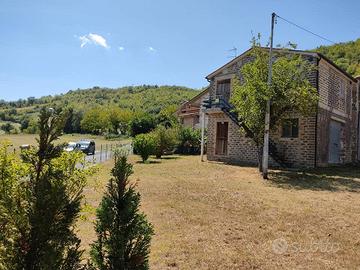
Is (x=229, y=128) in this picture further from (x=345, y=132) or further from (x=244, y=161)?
(x=345, y=132)

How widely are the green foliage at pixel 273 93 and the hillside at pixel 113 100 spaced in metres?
86.3

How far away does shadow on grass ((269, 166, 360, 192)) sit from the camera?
49.1 feet

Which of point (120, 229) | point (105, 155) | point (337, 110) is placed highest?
point (337, 110)

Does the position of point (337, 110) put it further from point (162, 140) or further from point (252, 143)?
point (162, 140)

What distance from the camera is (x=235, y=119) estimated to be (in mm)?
23750

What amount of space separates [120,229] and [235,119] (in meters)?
20.5

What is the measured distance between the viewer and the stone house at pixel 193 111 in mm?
43031

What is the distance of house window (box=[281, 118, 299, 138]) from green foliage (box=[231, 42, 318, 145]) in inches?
110

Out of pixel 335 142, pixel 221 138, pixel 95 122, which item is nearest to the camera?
pixel 335 142

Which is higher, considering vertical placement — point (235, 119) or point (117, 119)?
point (117, 119)

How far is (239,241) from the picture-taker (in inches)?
300

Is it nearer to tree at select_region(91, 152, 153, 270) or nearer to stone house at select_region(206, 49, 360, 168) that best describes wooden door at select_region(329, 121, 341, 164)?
stone house at select_region(206, 49, 360, 168)

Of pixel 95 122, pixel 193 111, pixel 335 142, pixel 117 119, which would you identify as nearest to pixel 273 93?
pixel 335 142

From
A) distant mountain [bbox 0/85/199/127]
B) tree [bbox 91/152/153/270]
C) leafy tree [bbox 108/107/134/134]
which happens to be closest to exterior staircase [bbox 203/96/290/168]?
tree [bbox 91/152/153/270]
